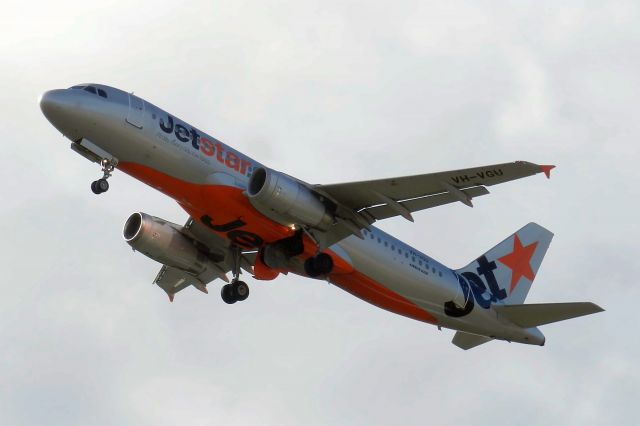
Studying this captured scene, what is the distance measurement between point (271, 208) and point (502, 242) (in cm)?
1455

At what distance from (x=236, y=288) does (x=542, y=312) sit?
11235mm

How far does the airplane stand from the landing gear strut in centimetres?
5

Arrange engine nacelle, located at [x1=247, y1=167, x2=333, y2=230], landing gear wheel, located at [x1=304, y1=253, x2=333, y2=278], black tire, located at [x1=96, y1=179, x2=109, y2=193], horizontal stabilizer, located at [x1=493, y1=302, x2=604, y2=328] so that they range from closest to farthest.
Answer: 1. black tire, located at [x1=96, y1=179, x2=109, y2=193]
2. engine nacelle, located at [x1=247, y1=167, x2=333, y2=230]
3. landing gear wheel, located at [x1=304, y1=253, x2=333, y2=278]
4. horizontal stabilizer, located at [x1=493, y1=302, x2=604, y2=328]

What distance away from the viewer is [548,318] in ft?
139

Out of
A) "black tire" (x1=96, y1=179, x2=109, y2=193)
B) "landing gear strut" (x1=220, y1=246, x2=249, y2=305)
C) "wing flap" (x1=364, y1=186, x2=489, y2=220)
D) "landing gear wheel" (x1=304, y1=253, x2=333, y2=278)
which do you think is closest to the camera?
"black tire" (x1=96, y1=179, x2=109, y2=193)

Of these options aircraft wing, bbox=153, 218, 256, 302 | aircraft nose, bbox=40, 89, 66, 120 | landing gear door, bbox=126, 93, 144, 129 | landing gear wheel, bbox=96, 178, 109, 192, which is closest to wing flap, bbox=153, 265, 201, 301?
aircraft wing, bbox=153, 218, 256, 302

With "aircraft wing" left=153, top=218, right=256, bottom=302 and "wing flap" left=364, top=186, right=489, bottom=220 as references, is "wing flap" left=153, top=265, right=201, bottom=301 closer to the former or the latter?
"aircraft wing" left=153, top=218, right=256, bottom=302

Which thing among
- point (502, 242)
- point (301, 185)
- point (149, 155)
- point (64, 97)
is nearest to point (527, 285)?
point (502, 242)

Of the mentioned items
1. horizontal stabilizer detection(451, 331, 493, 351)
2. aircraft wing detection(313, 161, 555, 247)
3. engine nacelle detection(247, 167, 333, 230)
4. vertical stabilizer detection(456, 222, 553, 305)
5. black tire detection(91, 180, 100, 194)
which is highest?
vertical stabilizer detection(456, 222, 553, 305)

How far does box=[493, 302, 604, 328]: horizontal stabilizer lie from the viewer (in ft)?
132

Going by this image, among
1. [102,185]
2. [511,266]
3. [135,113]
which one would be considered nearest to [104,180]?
[102,185]

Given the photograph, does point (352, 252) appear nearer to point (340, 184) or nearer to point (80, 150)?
point (340, 184)

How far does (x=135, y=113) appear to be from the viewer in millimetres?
36844

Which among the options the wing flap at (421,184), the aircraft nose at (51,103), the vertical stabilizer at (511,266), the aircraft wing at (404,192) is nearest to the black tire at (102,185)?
the aircraft nose at (51,103)
